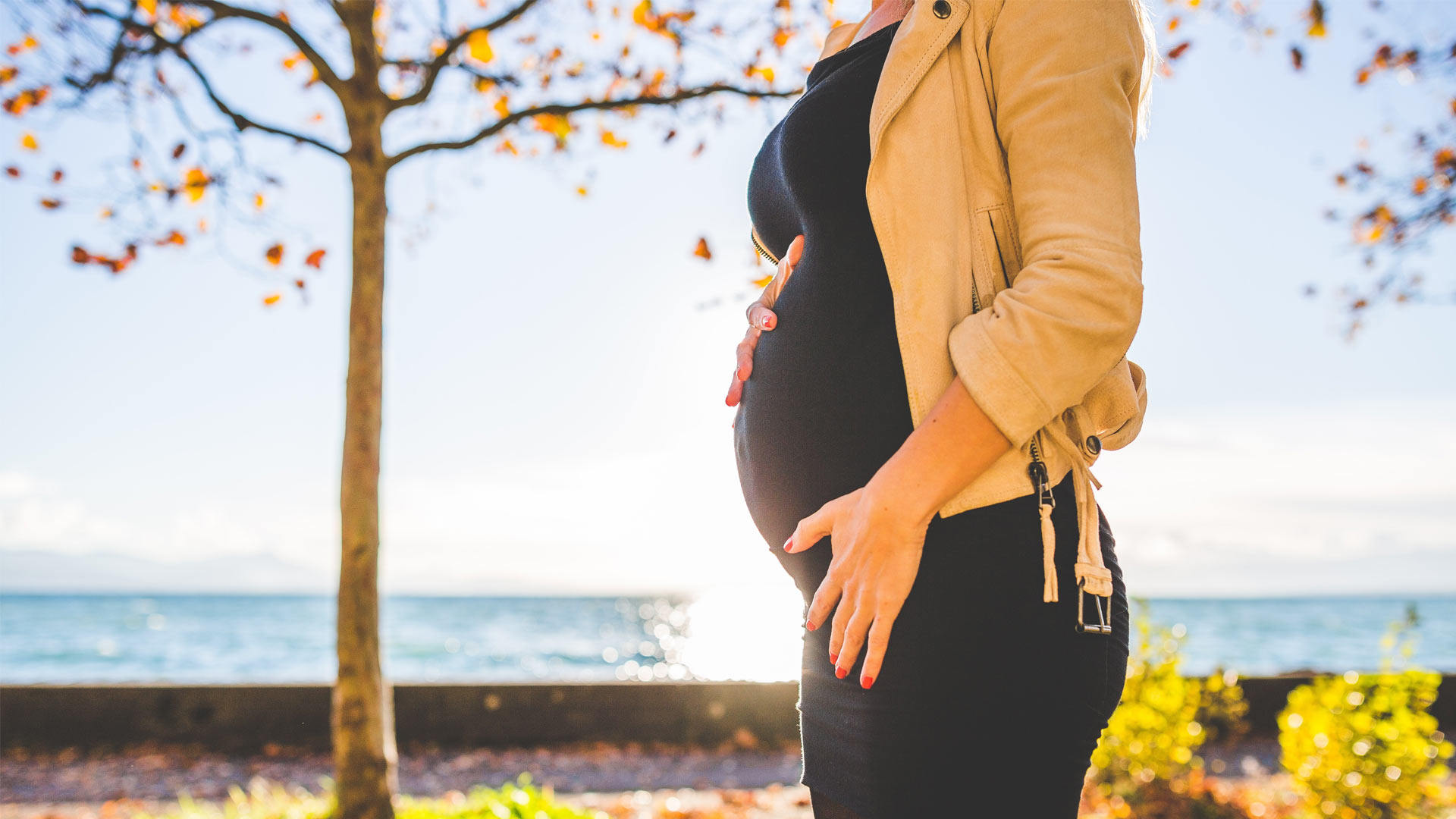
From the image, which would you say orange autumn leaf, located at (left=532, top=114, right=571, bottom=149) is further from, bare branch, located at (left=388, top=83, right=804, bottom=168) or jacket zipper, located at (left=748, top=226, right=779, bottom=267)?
jacket zipper, located at (left=748, top=226, right=779, bottom=267)

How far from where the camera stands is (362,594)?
3684mm

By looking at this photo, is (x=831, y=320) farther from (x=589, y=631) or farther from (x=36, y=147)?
(x=589, y=631)

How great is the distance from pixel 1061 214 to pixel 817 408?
13.9 inches

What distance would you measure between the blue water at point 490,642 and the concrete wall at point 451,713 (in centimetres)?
727

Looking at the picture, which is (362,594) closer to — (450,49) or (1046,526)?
(450,49)

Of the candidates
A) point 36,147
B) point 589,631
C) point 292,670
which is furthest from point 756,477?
point 589,631

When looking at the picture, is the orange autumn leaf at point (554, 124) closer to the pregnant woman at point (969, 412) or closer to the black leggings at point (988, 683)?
the pregnant woman at point (969, 412)

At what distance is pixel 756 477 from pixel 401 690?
6.55 metres

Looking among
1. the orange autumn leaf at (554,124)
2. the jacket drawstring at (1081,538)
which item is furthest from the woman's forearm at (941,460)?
the orange autumn leaf at (554,124)

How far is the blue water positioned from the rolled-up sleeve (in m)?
13.5

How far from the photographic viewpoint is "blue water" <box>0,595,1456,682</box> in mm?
25203

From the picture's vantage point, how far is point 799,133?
111cm

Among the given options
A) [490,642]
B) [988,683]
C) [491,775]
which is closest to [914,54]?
[988,683]

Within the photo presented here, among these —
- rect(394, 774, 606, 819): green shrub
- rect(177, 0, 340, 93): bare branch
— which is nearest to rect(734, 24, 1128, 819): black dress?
rect(394, 774, 606, 819): green shrub
